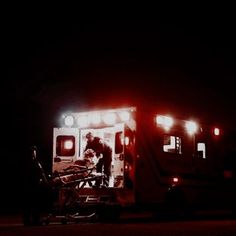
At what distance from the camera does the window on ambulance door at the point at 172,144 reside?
16.3 m

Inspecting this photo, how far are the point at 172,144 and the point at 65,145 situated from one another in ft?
10.0

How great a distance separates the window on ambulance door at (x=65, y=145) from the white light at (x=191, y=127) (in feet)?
10.9

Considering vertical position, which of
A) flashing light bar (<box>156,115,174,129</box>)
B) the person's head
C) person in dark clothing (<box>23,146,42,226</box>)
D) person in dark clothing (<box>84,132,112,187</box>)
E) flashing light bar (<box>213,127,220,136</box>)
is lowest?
person in dark clothing (<box>23,146,42,226</box>)

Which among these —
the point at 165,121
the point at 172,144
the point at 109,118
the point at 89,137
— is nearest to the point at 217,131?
the point at 172,144

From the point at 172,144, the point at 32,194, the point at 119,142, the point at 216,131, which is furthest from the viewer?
the point at 216,131

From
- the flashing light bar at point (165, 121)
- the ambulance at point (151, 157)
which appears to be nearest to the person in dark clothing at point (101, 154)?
→ the ambulance at point (151, 157)

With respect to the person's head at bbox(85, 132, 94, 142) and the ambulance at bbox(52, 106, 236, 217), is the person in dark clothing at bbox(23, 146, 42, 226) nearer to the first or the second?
the ambulance at bbox(52, 106, 236, 217)

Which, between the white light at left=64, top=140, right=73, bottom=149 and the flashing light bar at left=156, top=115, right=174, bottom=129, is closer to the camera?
the flashing light bar at left=156, top=115, right=174, bottom=129

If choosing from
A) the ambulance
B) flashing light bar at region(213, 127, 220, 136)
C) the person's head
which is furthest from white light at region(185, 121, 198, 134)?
the person's head

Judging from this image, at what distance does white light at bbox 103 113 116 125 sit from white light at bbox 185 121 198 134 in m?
2.28

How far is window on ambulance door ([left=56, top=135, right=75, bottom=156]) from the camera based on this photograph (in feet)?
54.2

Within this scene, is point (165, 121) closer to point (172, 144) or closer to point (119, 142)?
point (172, 144)

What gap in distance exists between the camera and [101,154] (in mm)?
16109

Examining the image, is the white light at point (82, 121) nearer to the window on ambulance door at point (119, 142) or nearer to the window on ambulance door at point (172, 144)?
the window on ambulance door at point (119, 142)
